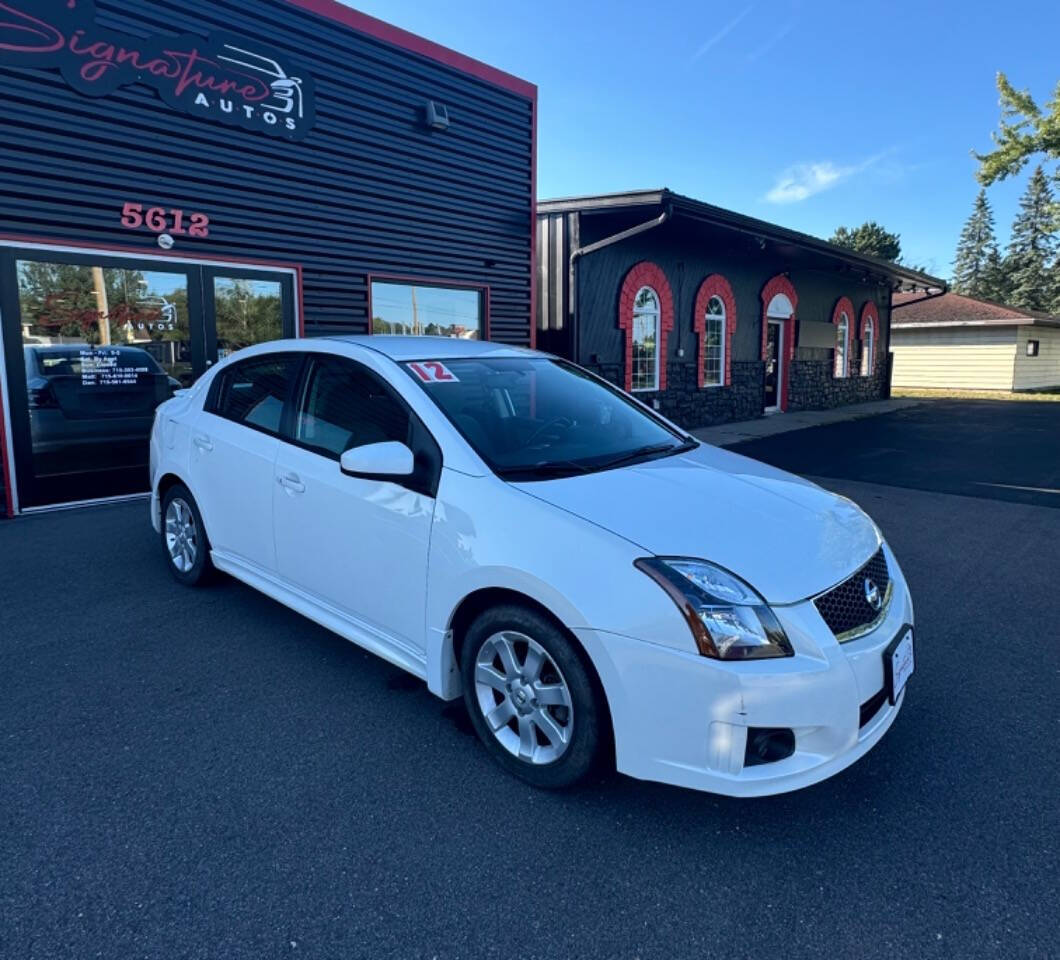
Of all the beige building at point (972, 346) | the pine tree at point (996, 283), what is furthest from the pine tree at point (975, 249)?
the beige building at point (972, 346)

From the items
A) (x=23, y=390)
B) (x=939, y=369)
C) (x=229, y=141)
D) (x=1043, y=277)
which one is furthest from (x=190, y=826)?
(x=1043, y=277)

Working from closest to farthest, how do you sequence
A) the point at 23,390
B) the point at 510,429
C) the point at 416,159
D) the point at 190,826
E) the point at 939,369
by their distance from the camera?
the point at 190,826 → the point at 510,429 → the point at 23,390 → the point at 416,159 → the point at 939,369

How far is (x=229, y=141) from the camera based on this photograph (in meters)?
7.30

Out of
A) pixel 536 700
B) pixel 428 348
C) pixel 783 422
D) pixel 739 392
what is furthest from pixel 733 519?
pixel 783 422

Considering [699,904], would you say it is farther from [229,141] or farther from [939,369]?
[939,369]

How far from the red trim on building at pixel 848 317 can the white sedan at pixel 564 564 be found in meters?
17.8

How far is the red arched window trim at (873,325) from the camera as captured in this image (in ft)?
69.0

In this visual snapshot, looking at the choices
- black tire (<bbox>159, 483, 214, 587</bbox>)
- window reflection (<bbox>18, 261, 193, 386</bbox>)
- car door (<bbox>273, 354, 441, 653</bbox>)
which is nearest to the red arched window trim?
window reflection (<bbox>18, 261, 193, 386</bbox>)

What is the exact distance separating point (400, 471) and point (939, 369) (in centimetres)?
3086

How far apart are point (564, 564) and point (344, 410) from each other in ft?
5.01

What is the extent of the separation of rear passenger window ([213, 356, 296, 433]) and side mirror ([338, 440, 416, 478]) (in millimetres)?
1010

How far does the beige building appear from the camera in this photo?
2670 centimetres

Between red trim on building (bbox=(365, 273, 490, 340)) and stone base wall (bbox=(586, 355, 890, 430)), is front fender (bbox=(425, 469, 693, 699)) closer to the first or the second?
red trim on building (bbox=(365, 273, 490, 340))
